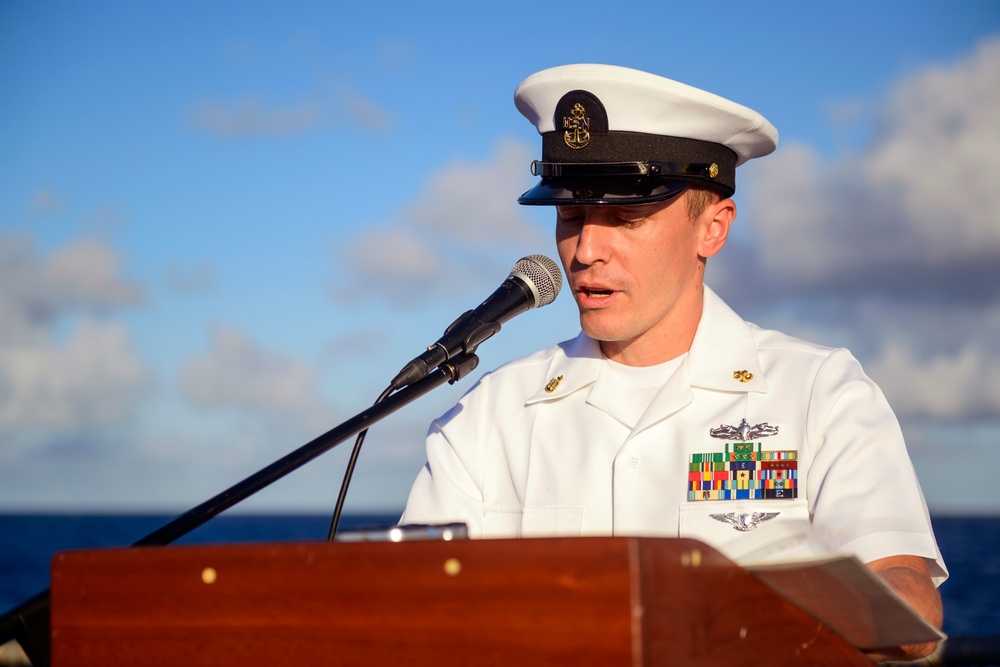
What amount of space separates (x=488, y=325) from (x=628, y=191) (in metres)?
0.53

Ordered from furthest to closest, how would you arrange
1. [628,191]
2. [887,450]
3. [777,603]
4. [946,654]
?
[946,654], [628,191], [887,450], [777,603]

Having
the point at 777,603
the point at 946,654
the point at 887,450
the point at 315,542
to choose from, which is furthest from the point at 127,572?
the point at 946,654

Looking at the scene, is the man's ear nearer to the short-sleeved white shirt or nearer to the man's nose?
the short-sleeved white shirt

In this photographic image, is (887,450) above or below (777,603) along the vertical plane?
above

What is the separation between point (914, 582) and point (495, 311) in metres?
0.93

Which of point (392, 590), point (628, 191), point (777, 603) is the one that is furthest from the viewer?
point (628, 191)

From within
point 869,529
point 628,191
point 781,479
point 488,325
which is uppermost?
point 628,191

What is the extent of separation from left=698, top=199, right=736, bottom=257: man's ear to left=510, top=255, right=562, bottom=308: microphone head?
0.53 metres

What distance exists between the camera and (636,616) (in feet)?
3.58

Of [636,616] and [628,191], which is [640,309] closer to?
[628,191]

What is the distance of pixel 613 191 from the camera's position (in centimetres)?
245

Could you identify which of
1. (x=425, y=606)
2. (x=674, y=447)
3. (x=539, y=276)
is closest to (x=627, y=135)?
(x=539, y=276)

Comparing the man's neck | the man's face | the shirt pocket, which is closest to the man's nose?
the man's face

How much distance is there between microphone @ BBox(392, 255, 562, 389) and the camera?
202cm
